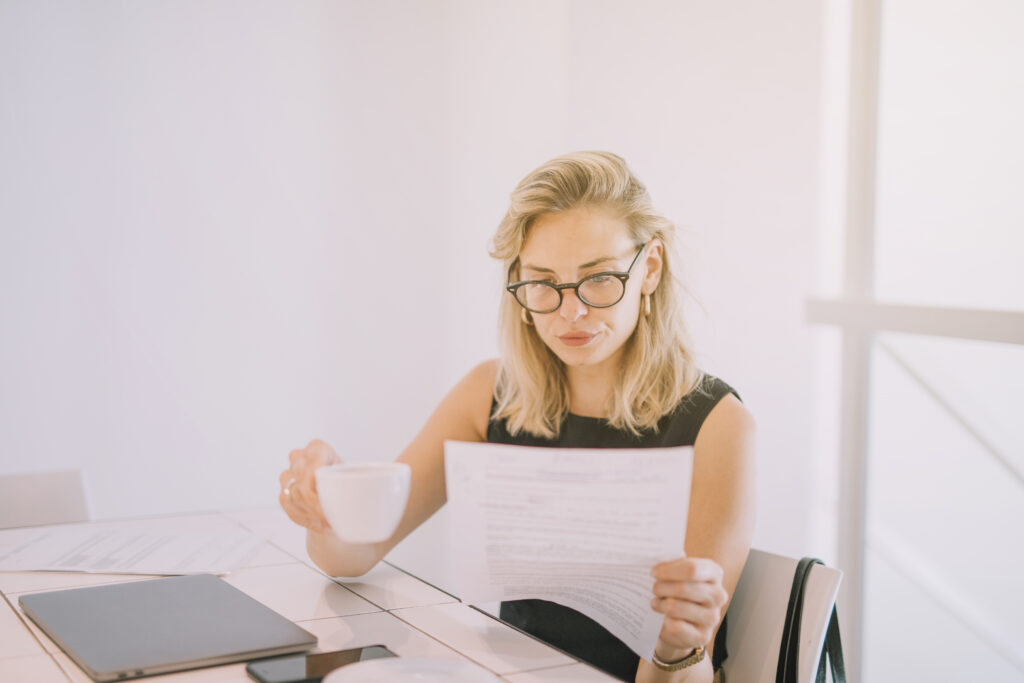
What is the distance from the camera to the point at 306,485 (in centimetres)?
125

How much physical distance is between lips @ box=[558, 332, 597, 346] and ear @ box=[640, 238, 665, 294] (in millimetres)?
143

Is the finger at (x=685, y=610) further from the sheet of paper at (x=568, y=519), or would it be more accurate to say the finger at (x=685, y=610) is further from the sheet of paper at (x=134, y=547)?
the sheet of paper at (x=134, y=547)

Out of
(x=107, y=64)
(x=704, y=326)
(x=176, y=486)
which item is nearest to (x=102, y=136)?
(x=107, y=64)

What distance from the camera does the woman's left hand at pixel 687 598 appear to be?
98 cm

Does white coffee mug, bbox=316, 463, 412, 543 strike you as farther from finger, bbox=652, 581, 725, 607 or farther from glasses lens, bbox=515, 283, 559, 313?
glasses lens, bbox=515, 283, 559, 313

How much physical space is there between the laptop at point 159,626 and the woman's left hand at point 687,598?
385 mm

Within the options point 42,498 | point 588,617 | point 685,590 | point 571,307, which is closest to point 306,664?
point 685,590

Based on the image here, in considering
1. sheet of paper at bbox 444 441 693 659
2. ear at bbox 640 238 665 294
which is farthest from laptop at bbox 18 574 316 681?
ear at bbox 640 238 665 294

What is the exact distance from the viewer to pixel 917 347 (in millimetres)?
2723

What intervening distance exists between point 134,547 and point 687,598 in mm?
900

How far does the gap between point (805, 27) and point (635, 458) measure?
7.53ft

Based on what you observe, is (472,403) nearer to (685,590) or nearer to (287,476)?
(287,476)

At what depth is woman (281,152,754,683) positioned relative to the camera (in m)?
1.35

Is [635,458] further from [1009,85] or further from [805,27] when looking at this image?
[805,27]
